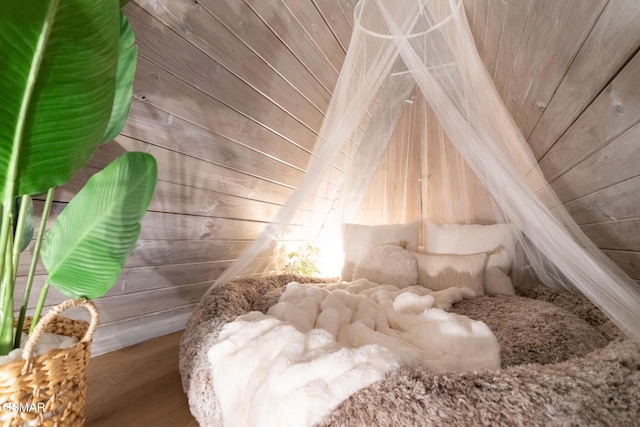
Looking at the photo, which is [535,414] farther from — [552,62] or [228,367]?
[552,62]

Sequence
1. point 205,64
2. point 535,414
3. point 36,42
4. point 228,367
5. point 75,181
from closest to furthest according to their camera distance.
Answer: point 36,42, point 535,414, point 228,367, point 75,181, point 205,64

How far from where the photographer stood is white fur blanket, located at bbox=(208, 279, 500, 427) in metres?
0.78

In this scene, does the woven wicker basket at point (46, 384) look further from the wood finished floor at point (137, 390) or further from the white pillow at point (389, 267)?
the white pillow at point (389, 267)

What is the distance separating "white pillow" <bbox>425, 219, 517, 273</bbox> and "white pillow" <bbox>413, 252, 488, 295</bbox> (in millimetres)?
106

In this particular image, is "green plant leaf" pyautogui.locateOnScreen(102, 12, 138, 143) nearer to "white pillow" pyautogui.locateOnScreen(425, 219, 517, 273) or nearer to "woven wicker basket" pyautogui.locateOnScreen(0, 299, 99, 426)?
"woven wicker basket" pyautogui.locateOnScreen(0, 299, 99, 426)

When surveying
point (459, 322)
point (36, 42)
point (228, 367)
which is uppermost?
point (36, 42)

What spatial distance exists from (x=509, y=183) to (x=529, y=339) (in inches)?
24.0

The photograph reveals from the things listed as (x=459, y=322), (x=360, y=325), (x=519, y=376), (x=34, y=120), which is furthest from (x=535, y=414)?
(x=34, y=120)

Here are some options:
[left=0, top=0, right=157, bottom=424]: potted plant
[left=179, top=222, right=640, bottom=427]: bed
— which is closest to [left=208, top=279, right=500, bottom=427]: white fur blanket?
[left=179, top=222, right=640, bottom=427]: bed

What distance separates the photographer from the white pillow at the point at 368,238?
92.4 inches

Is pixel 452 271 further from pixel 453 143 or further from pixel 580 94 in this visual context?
pixel 580 94

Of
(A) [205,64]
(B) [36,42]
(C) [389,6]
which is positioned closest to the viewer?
(B) [36,42]

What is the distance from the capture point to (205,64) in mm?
1317

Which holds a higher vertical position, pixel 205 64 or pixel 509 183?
pixel 205 64
